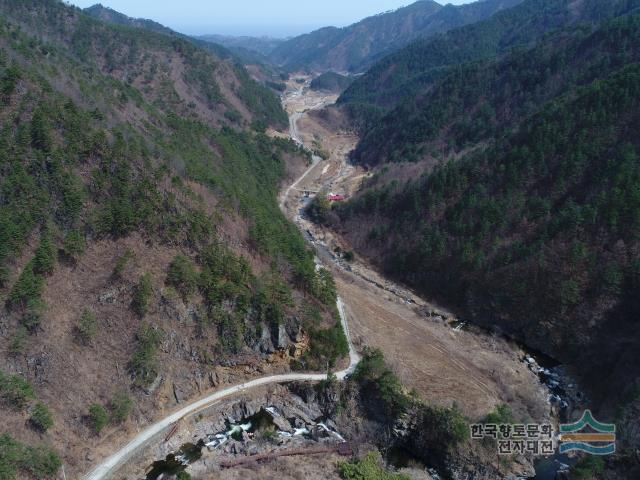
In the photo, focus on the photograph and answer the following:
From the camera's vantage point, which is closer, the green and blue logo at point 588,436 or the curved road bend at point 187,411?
the green and blue logo at point 588,436

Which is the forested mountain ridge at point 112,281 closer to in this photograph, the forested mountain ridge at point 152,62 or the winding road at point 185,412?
the winding road at point 185,412

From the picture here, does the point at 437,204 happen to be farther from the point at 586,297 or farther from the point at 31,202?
the point at 31,202

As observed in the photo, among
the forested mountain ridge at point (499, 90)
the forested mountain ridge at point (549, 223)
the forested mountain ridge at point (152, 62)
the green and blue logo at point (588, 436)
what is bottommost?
the green and blue logo at point (588, 436)

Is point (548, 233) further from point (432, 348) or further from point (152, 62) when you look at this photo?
point (152, 62)

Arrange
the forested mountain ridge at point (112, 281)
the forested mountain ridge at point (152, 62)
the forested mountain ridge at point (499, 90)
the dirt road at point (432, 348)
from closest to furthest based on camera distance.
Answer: the forested mountain ridge at point (112, 281) → the dirt road at point (432, 348) → the forested mountain ridge at point (499, 90) → the forested mountain ridge at point (152, 62)

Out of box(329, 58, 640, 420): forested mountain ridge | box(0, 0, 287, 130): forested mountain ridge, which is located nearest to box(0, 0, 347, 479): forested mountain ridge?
box(329, 58, 640, 420): forested mountain ridge

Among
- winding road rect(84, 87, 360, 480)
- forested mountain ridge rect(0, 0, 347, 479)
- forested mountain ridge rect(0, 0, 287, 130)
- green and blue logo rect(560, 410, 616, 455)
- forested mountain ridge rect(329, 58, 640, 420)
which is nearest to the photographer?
green and blue logo rect(560, 410, 616, 455)

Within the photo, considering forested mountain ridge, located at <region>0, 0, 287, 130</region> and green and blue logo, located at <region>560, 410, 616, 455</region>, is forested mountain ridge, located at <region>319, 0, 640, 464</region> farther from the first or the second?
forested mountain ridge, located at <region>0, 0, 287, 130</region>

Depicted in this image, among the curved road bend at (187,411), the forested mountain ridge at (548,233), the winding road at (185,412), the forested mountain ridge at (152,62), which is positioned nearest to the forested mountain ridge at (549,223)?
the forested mountain ridge at (548,233)
